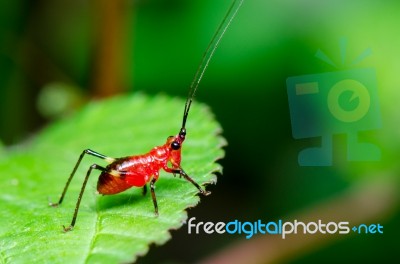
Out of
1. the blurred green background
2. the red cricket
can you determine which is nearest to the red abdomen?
the red cricket

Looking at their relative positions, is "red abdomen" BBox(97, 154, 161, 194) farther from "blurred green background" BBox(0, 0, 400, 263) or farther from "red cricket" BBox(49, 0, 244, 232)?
"blurred green background" BBox(0, 0, 400, 263)

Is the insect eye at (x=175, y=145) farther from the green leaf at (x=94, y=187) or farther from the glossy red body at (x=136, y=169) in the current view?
the green leaf at (x=94, y=187)

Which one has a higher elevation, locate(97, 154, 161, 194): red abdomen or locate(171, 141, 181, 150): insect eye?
locate(171, 141, 181, 150): insect eye

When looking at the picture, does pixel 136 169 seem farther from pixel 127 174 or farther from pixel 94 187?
pixel 94 187

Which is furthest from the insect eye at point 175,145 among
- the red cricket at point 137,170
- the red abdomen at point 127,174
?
the red abdomen at point 127,174

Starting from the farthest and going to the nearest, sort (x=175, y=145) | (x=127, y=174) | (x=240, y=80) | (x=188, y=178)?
(x=240, y=80) → (x=175, y=145) → (x=127, y=174) → (x=188, y=178)

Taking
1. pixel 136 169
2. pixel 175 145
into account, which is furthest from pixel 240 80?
pixel 136 169

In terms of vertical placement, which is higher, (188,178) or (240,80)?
(240,80)

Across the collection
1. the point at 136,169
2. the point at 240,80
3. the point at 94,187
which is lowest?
the point at 94,187
